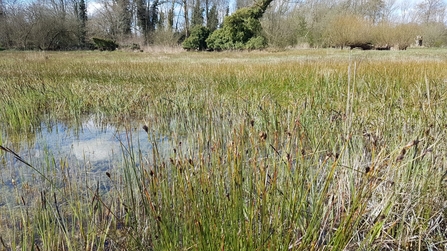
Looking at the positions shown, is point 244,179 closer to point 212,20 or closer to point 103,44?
point 103,44

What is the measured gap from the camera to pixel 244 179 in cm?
117

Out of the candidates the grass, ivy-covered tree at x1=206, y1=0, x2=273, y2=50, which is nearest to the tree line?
ivy-covered tree at x1=206, y1=0, x2=273, y2=50

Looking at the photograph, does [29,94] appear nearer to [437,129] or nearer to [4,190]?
[4,190]

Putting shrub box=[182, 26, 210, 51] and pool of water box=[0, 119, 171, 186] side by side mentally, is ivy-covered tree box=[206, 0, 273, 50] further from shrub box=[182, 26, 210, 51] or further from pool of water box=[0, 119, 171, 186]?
pool of water box=[0, 119, 171, 186]

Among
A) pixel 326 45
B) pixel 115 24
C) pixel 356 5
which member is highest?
pixel 356 5

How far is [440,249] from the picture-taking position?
3.34 ft

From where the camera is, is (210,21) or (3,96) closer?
(3,96)

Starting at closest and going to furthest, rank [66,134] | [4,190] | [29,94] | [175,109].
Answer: [4,190] < [66,134] < [175,109] < [29,94]

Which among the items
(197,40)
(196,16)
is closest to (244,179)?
(197,40)

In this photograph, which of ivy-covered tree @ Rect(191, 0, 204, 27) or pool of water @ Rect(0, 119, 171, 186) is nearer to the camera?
pool of water @ Rect(0, 119, 171, 186)

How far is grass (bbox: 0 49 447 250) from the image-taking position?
91 cm

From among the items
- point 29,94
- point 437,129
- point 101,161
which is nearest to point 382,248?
point 437,129

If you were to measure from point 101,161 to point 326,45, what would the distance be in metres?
22.7

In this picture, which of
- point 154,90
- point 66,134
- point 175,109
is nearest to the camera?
point 66,134
